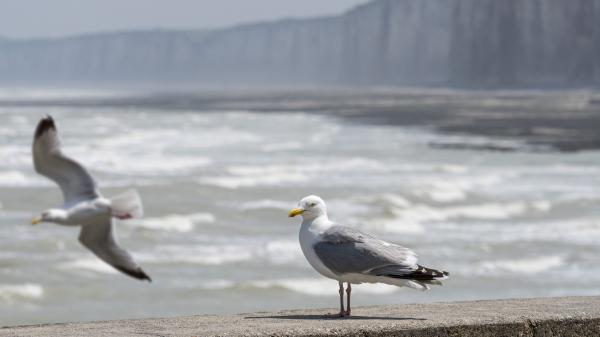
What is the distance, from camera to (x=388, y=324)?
488 centimetres

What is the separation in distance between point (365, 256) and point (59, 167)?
2391 mm

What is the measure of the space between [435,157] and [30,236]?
1836 centimetres

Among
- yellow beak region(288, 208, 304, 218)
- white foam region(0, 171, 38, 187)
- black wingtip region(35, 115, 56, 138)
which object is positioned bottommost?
yellow beak region(288, 208, 304, 218)

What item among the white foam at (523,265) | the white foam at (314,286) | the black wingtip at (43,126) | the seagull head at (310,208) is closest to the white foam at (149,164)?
the white foam at (523,265)

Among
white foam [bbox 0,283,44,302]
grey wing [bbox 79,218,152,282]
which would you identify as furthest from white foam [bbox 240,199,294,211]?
grey wing [bbox 79,218,152,282]

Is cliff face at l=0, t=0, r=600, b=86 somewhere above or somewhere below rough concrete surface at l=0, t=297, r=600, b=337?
above

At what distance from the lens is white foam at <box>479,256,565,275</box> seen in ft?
45.2

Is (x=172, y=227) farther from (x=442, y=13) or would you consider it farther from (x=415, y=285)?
(x=442, y=13)

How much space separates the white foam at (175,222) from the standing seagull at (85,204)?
1105cm

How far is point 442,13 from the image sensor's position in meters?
143

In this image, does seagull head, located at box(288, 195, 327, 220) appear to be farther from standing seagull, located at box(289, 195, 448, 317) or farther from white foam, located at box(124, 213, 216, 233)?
white foam, located at box(124, 213, 216, 233)

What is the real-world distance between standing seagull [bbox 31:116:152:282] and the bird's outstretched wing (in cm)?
154

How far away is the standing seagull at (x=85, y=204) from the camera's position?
6520 millimetres

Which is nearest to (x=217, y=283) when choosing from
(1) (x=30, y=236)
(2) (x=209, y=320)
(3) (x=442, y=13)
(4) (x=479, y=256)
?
(4) (x=479, y=256)
